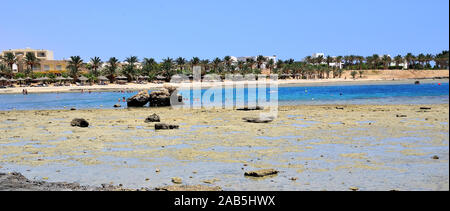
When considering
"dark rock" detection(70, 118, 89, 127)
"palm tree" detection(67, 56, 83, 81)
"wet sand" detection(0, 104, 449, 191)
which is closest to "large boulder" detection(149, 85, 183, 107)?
"dark rock" detection(70, 118, 89, 127)

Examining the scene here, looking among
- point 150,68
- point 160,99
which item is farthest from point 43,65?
point 160,99

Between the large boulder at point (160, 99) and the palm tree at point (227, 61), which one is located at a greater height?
the palm tree at point (227, 61)

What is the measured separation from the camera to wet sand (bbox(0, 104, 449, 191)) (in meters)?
10.8

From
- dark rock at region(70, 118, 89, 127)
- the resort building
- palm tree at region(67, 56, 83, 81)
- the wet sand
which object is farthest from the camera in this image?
the resort building

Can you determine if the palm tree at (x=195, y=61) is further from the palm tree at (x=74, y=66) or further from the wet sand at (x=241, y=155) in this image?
the wet sand at (x=241, y=155)

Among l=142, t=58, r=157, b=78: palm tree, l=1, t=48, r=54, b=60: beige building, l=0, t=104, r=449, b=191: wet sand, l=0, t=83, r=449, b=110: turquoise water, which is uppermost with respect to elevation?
l=1, t=48, r=54, b=60: beige building

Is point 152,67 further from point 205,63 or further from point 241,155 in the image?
point 241,155

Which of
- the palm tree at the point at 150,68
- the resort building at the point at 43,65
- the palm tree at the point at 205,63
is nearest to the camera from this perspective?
the palm tree at the point at 150,68

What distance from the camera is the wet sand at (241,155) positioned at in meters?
10.8

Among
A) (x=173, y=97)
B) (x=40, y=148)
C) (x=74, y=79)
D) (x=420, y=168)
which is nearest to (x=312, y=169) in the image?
(x=420, y=168)

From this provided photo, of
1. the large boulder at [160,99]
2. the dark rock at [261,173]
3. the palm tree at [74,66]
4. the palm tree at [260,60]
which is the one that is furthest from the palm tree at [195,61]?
the dark rock at [261,173]

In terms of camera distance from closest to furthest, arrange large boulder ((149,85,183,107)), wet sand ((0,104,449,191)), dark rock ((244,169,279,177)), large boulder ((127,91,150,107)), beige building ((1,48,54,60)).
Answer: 1. wet sand ((0,104,449,191))
2. dark rock ((244,169,279,177))
3. large boulder ((149,85,183,107))
4. large boulder ((127,91,150,107))
5. beige building ((1,48,54,60))

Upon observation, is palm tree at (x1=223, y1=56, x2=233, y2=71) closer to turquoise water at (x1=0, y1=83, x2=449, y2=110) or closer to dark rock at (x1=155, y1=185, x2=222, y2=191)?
turquoise water at (x1=0, y1=83, x2=449, y2=110)

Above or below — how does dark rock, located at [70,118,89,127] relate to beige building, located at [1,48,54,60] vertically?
below
